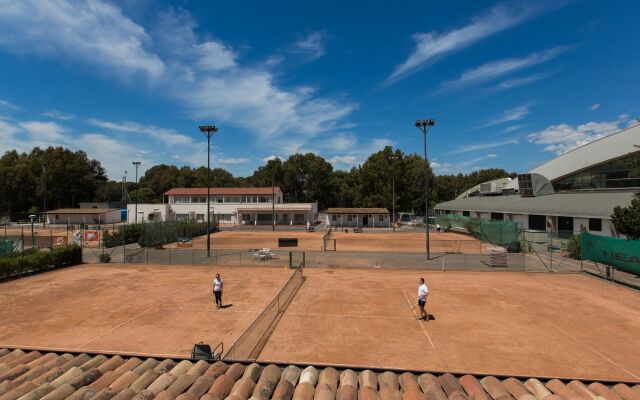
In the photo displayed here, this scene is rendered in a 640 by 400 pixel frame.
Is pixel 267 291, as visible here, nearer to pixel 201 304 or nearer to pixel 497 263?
pixel 201 304

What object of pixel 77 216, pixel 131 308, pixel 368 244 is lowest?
pixel 131 308

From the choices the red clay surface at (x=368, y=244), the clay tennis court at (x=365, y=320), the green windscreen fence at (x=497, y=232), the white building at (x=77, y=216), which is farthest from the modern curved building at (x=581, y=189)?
the white building at (x=77, y=216)

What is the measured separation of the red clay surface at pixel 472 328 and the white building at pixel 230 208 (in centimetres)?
4585

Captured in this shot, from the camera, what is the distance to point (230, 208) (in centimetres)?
7100

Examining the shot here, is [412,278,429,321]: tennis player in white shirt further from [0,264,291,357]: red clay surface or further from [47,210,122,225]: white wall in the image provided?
[47,210,122,225]: white wall

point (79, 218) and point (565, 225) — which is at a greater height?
point (79, 218)

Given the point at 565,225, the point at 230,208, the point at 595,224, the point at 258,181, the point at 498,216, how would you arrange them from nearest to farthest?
the point at 595,224 → the point at 565,225 → the point at 498,216 → the point at 230,208 → the point at 258,181

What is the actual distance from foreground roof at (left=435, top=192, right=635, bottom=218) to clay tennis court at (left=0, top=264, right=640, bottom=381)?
587 inches

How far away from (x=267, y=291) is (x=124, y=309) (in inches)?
286

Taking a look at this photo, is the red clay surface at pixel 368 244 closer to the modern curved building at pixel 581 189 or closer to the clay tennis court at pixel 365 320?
the modern curved building at pixel 581 189

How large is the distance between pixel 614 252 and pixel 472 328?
15608 millimetres

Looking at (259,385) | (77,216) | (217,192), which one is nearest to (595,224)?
(259,385)

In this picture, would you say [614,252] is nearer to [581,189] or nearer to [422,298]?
[422,298]

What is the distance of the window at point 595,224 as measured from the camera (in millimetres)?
33362
